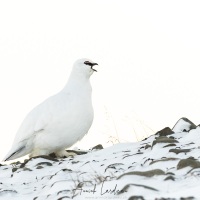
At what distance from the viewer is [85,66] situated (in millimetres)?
8641

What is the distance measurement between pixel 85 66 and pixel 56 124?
3.61 ft

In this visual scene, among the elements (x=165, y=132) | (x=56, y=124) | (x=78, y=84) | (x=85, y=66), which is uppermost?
(x=85, y=66)

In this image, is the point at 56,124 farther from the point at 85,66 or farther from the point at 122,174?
the point at 122,174

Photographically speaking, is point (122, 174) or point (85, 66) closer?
point (122, 174)

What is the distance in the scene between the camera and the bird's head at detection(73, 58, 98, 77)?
862 cm

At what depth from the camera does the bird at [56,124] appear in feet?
26.4

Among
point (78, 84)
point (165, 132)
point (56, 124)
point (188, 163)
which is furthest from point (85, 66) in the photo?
point (188, 163)

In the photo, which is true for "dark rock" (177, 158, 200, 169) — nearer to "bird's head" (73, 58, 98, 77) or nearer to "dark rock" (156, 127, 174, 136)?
"dark rock" (156, 127, 174, 136)

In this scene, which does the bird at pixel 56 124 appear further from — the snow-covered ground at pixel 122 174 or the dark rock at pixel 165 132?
the dark rock at pixel 165 132

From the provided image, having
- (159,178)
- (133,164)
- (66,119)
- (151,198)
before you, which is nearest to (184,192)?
(151,198)

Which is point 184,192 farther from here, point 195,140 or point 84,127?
point 84,127

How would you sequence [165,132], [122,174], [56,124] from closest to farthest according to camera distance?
[122,174], [165,132], [56,124]

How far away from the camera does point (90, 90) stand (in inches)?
341

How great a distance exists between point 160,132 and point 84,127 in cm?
117
